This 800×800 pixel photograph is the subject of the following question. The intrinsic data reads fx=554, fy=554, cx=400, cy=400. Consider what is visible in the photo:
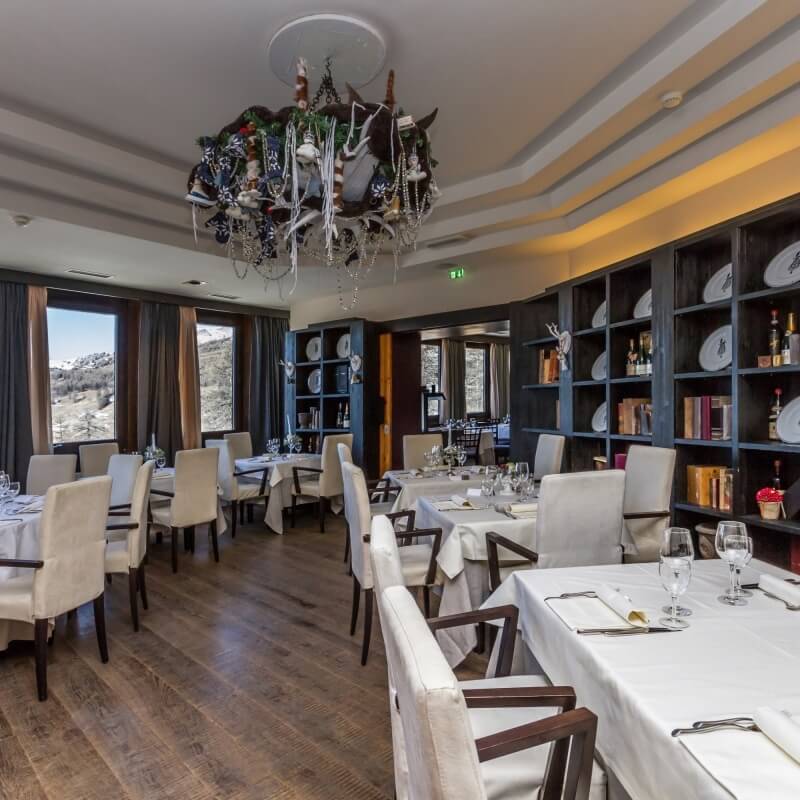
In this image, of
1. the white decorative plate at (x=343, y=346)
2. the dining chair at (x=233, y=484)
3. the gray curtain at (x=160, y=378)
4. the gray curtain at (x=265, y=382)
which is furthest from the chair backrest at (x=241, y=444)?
the white decorative plate at (x=343, y=346)

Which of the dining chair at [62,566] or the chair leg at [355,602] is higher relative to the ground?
the dining chair at [62,566]

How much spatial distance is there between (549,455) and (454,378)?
24.2 feet

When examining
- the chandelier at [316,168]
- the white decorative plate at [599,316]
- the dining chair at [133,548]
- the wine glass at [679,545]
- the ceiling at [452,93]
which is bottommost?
the dining chair at [133,548]

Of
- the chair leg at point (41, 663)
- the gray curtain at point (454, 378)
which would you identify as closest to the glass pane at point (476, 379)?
the gray curtain at point (454, 378)

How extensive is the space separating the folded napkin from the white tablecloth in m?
0.04

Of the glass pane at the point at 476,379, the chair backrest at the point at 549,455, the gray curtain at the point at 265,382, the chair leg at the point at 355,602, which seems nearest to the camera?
the chair leg at the point at 355,602

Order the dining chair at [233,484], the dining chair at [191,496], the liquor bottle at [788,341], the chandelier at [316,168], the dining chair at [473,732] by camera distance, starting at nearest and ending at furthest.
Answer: the dining chair at [473,732], the chandelier at [316,168], the liquor bottle at [788,341], the dining chair at [191,496], the dining chair at [233,484]

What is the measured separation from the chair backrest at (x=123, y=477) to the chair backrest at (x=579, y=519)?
3.49 m

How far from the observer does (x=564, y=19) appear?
2617mm

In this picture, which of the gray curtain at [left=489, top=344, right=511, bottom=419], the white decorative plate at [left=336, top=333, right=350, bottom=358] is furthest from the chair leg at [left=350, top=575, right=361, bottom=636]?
the gray curtain at [left=489, top=344, right=511, bottom=419]

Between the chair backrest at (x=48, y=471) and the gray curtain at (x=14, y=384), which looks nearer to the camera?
the chair backrest at (x=48, y=471)

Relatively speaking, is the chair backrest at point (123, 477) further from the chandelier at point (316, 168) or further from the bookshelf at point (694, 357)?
the bookshelf at point (694, 357)

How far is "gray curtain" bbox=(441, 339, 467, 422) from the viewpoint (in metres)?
12.0

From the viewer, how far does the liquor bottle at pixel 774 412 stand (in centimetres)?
333
